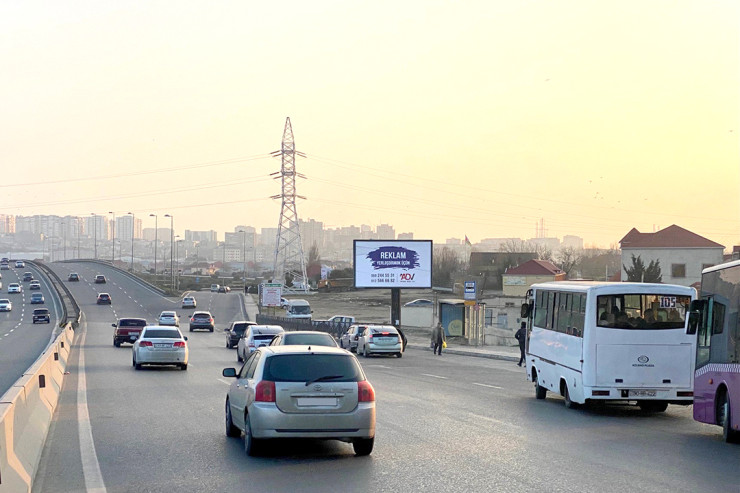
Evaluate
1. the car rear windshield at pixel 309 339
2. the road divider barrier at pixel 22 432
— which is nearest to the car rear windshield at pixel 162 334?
the car rear windshield at pixel 309 339

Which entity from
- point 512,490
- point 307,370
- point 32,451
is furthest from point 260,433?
point 512,490

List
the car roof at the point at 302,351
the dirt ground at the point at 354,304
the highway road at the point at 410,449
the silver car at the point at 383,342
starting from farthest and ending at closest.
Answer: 1. the dirt ground at the point at 354,304
2. the silver car at the point at 383,342
3. the car roof at the point at 302,351
4. the highway road at the point at 410,449

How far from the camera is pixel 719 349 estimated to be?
14398mm

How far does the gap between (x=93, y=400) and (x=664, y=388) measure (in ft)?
37.6

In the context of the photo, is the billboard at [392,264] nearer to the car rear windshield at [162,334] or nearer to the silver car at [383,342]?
the silver car at [383,342]

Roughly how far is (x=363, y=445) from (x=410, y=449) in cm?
91

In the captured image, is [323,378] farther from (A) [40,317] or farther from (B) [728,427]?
(A) [40,317]

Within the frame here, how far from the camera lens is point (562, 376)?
1953 centimetres

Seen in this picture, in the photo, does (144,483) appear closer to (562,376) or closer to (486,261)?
(562,376)

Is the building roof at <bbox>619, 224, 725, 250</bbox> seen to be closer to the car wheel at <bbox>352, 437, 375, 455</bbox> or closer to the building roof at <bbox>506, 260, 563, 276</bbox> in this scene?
the building roof at <bbox>506, 260, 563, 276</bbox>

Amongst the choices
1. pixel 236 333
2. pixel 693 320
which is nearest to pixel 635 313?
pixel 693 320

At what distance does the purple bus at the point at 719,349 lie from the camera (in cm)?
1369

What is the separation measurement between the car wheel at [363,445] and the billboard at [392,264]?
4799cm

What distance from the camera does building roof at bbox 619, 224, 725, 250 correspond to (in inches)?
3713
